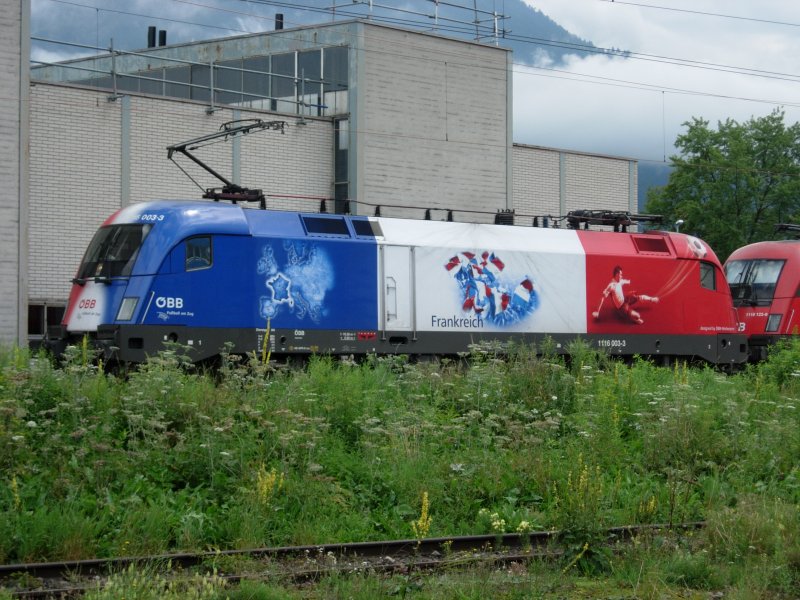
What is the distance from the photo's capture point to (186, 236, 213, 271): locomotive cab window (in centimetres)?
1825

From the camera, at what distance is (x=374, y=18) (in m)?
30.6

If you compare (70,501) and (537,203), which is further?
(537,203)

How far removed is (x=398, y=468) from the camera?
39.0 feet

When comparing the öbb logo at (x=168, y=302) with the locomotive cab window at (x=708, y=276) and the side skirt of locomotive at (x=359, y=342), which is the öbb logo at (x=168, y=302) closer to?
the side skirt of locomotive at (x=359, y=342)

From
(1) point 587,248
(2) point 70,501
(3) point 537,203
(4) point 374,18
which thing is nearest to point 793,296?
(1) point 587,248

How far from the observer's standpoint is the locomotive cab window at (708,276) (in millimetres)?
25156

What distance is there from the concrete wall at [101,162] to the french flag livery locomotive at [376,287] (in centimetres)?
705

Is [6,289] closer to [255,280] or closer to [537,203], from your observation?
[255,280]

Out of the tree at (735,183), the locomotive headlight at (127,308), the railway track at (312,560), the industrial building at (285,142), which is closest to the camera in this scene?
the railway track at (312,560)

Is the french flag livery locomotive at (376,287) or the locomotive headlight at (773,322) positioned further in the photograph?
the locomotive headlight at (773,322)

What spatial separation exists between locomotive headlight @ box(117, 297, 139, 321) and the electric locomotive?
15525mm

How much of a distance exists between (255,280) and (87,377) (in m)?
5.84

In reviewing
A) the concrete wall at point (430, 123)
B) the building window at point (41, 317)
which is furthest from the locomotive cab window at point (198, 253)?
the concrete wall at point (430, 123)

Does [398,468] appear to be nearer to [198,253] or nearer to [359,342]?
[198,253]
